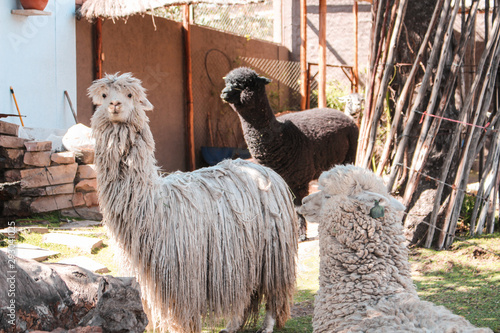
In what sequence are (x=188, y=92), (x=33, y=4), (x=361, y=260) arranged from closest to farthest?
1. (x=361, y=260)
2. (x=33, y=4)
3. (x=188, y=92)

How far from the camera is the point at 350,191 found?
8.29 ft

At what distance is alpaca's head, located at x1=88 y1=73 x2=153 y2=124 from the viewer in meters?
3.36

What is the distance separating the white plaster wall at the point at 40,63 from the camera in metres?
7.78

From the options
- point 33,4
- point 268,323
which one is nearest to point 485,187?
point 268,323

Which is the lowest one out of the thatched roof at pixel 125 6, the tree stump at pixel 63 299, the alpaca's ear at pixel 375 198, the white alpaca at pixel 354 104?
the tree stump at pixel 63 299

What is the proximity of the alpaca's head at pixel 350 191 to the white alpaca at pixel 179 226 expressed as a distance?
1030 mm

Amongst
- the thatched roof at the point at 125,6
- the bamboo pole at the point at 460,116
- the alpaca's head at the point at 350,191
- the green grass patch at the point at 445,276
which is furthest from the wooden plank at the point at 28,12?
the alpaca's head at the point at 350,191

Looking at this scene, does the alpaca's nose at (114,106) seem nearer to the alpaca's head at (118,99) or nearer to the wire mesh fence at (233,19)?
the alpaca's head at (118,99)

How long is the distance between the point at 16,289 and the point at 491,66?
515 centimetres

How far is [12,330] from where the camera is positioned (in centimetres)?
224

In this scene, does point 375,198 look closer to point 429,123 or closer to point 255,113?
point 429,123

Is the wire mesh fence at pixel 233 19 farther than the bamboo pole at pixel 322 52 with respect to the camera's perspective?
Yes

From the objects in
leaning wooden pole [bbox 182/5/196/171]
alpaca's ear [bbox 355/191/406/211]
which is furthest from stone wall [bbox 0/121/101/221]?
alpaca's ear [bbox 355/191/406/211]

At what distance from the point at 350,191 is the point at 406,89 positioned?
3.42m
